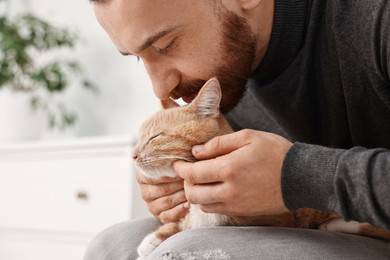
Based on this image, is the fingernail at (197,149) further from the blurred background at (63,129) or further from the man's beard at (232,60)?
the blurred background at (63,129)

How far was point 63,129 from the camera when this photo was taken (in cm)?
243

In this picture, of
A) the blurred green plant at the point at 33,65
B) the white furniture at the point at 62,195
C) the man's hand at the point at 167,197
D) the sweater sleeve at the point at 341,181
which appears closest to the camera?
the sweater sleeve at the point at 341,181

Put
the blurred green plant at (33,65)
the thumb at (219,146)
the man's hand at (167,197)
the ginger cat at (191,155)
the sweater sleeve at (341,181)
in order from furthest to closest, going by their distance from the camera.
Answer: the blurred green plant at (33,65), the man's hand at (167,197), the ginger cat at (191,155), the thumb at (219,146), the sweater sleeve at (341,181)

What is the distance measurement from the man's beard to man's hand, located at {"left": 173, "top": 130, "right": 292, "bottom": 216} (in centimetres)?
30

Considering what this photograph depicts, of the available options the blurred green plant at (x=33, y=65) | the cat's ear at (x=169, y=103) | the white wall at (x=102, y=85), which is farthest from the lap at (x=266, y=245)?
the blurred green plant at (x=33, y=65)

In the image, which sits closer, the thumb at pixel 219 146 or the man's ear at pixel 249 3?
the thumb at pixel 219 146

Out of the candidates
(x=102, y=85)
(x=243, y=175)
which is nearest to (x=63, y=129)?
(x=102, y=85)

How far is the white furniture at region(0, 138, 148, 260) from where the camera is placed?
1774 millimetres

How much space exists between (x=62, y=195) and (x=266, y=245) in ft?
4.39

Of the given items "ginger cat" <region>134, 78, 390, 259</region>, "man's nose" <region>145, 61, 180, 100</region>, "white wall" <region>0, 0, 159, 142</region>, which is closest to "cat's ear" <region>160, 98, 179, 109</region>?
"man's nose" <region>145, 61, 180, 100</region>

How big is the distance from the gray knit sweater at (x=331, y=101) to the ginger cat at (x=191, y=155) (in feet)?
0.48

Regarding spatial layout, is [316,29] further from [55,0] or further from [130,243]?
[55,0]

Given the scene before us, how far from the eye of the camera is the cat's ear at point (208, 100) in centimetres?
89

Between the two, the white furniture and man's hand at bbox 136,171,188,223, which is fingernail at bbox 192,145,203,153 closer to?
man's hand at bbox 136,171,188,223
